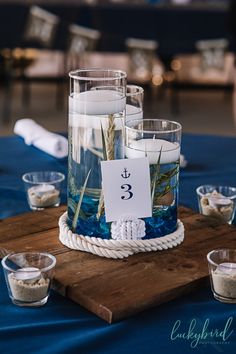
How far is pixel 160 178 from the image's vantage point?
141 cm

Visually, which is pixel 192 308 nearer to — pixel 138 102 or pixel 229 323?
pixel 229 323

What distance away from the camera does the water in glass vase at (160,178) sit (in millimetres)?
1400

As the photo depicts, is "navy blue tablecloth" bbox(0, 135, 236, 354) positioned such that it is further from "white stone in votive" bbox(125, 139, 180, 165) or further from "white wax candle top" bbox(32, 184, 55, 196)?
"white wax candle top" bbox(32, 184, 55, 196)

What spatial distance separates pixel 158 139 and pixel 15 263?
358 mm

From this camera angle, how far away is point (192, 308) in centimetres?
126

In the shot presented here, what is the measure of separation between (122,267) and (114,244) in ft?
0.19

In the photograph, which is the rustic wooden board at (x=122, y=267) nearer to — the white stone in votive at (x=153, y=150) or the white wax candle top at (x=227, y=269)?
the white wax candle top at (x=227, y=269)

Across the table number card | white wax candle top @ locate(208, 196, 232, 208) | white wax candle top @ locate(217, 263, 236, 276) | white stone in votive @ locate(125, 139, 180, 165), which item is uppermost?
white stone in votive @ locate(125, 139, 180, 165)

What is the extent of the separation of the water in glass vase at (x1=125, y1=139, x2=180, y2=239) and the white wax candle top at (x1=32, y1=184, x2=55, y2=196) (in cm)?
39

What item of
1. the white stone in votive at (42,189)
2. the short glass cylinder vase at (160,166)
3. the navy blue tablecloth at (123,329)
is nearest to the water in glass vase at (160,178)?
the short glass cylinder vase at (160,166)

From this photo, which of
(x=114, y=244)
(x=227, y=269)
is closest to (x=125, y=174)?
(x=114, y=244)

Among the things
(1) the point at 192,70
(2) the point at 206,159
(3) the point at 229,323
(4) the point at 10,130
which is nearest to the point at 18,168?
(2) the point at 206,159

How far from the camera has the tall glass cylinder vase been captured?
139 centimetres

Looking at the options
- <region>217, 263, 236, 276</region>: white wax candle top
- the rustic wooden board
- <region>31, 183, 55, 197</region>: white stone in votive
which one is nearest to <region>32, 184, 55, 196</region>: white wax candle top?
<region>31, 183, 55, 197</region>: white stone in votive
